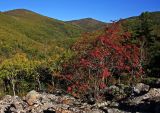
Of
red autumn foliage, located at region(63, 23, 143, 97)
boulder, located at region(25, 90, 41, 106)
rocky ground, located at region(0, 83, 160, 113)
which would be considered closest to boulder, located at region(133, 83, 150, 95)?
rocky ground, located at region(0, 83, 160, 113)

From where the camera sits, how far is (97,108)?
32281mm

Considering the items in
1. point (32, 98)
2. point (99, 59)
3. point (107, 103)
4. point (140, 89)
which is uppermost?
point (99, 59)

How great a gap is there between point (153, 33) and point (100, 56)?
30295 millimetres

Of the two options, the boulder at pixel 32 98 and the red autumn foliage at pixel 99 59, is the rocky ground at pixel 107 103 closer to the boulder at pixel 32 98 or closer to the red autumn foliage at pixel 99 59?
the boulder at pixel 32 98

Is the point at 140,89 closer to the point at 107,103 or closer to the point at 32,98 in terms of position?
the point at 107,103

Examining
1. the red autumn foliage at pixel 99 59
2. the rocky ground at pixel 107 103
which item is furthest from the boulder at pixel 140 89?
the red autumn foliage at pixel 99 59

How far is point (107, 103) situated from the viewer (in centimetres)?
3497

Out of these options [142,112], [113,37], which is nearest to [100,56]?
[113,37]

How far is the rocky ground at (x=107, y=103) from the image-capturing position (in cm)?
3052

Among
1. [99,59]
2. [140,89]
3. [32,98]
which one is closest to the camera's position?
[99,59]

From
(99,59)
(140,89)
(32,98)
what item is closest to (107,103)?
(140,89)

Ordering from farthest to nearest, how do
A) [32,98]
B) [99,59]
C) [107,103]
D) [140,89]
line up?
1. [140,89]
2. [32,98]
3. [99,59]
4. [107,103]

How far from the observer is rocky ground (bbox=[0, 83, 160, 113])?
3052 centimetres

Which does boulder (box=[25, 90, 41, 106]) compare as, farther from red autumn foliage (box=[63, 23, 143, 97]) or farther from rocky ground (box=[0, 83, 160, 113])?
red autumn foliage (box=[63, 23, 143, 97])
